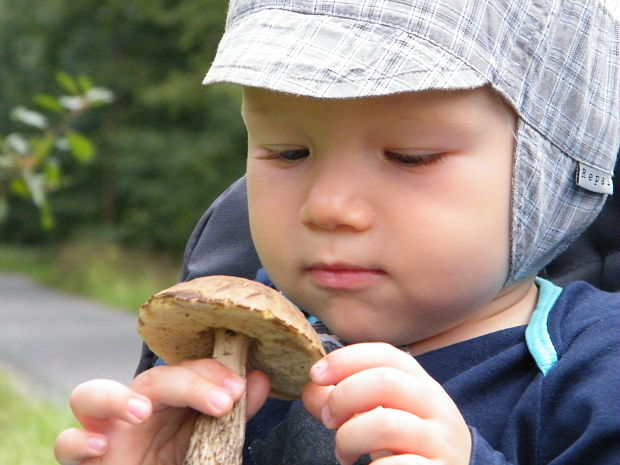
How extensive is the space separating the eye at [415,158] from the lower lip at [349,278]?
164 mm

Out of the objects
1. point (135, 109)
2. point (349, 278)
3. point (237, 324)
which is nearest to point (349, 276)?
point (349, 278)

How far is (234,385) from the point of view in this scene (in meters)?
1.26

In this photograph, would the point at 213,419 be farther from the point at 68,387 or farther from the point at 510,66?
the point at 68,387

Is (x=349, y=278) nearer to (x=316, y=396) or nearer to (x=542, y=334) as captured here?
(x=316, y=396)

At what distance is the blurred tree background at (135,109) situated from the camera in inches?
636

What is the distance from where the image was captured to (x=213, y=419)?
1.28m

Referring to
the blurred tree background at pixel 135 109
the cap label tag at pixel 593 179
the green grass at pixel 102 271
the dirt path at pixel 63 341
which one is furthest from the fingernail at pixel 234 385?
the blurred tree background at pixel 135 109

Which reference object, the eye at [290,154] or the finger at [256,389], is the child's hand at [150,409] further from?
the eye at [290,154]

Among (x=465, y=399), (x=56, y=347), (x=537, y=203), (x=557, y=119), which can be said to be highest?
(x=557, y=119)

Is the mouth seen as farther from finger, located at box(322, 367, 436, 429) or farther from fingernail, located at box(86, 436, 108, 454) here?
fingernail, located at box(86, 436, 108, 454)

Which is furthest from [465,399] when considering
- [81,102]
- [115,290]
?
[115,290]

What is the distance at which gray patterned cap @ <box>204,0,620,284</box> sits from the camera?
1.35m

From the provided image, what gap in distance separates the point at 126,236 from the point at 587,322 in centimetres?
1759

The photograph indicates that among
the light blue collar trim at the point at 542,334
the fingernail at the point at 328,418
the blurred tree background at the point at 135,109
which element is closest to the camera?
the fingernail at the point at 328,418
